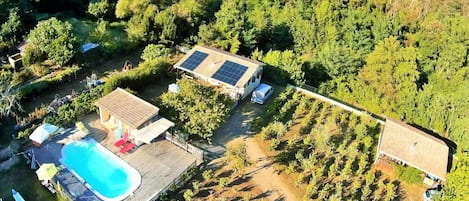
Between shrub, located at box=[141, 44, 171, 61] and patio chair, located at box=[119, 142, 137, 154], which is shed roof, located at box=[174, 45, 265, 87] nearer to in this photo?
shrub, located at box=[141, 44, 171, 61]

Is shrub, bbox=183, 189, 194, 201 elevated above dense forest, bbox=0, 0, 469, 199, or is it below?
below

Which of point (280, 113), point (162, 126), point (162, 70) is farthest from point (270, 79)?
point (162, 126)

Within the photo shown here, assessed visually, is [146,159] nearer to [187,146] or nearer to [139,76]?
[187,146]

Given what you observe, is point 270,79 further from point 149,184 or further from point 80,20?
point 80,20

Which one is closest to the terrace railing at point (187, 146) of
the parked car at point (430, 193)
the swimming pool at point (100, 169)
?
the swimming pool at point (100, 169)

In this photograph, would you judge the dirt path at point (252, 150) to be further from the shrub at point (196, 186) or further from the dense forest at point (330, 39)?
the dense forest at point (330, 39)

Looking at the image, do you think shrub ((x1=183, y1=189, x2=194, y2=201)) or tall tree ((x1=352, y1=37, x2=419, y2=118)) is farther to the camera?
tall tree ((x1=352, y1=37, x2=419, y2=118))

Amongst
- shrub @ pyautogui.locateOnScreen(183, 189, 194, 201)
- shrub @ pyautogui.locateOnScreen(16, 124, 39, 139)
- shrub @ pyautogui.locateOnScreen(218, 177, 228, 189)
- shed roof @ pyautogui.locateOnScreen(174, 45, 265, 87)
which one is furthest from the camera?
shed roof @ pyautogui.locateOnScreen(174, 45, 265, 87)

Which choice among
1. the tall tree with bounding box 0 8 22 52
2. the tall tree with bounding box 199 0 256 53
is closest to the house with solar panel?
the tall tree with bounding box 199 0 256 53
